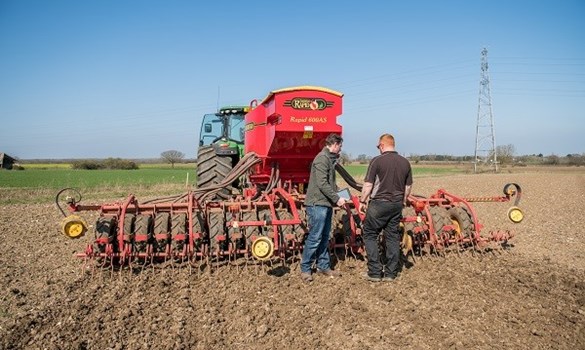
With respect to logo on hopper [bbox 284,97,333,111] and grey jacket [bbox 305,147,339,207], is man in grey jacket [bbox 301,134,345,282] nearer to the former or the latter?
grey jacket [bbox 305,147,339,207]

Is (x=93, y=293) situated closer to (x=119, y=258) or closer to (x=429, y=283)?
(x=119, y=258)

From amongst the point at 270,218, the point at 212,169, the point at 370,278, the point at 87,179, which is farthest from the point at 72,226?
the point at 87,179

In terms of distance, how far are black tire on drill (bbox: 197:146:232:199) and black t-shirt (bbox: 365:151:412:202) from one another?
3.19 metres

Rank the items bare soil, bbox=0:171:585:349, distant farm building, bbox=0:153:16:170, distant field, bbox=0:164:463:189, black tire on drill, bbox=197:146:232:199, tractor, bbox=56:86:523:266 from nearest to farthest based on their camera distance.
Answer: bare soil, bbox=0:171:585:349, tractor, bbox=56:86:523:266, black tire on drill, bbox=197:146:232:199, distant field, bbox=0:164:463:189, distant farm building, bbox=0:153:16:170

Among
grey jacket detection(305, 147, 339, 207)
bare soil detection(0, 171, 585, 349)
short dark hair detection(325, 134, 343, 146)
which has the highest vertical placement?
short dark hair detection(325, 134, 343, 146)

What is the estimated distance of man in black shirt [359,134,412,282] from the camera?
481 cm

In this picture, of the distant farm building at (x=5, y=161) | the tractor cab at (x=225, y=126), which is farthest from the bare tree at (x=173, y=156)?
the tractor cab at (x=225, y=126)

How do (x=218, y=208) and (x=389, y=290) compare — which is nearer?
(x=389, y=290)

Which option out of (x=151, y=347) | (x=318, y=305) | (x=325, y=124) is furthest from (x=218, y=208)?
(x=151, y=347)

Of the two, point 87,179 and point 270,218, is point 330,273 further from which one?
point 87,179

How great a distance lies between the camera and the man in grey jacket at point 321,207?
492 cm

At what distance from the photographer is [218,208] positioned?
5.72 meters

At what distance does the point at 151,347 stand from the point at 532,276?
4316mm

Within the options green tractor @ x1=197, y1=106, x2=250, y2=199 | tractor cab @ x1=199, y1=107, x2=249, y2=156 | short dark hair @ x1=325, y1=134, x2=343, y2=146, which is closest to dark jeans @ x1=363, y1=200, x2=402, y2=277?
short dark hair @ x1=325, y1=134, x2=343, y2=146
